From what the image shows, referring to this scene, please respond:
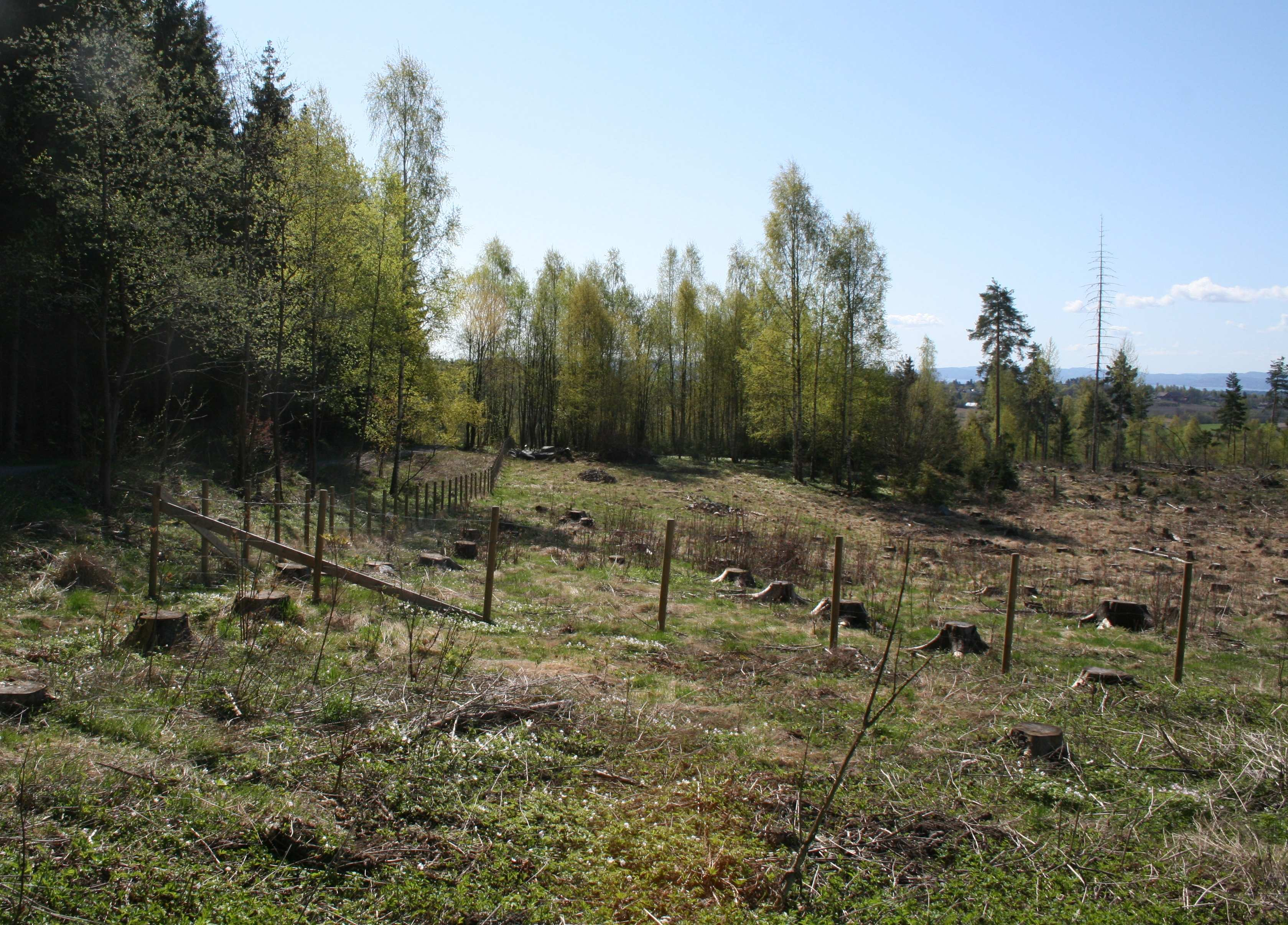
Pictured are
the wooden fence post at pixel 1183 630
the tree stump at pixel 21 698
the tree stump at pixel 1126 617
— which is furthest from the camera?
the tree stump at pixel 1126 617

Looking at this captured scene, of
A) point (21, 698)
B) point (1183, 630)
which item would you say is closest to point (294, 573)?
point (21, 698)

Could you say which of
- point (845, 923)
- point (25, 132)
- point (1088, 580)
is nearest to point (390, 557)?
point (845, 923)

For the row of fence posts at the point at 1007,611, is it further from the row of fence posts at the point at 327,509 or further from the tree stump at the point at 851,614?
the row of fence posts at the point at 327,509

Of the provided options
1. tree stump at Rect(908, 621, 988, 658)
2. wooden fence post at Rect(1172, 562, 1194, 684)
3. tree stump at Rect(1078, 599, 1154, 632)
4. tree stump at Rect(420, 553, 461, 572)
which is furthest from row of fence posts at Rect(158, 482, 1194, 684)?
tree stump at Rect(420, 553, 461, 572)

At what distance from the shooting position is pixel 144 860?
3.62 meters

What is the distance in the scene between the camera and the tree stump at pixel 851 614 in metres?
10.6

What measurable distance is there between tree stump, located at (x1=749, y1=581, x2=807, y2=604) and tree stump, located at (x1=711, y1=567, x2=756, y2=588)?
0.89 metres

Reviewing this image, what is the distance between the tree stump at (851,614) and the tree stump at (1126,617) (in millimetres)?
3445

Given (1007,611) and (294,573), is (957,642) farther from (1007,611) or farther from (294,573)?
(294,573)

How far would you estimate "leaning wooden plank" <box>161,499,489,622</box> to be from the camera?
8.73 meters

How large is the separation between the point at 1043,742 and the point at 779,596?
6.38 metres

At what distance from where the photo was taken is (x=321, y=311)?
1955cm

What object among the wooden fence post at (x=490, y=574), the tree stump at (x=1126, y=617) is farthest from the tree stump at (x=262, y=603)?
the tree stump at (x=1126, y=617)

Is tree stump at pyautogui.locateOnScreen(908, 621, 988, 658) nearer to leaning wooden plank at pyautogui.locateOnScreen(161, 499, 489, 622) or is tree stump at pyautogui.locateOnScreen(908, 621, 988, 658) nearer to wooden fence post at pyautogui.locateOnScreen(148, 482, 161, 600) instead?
leaning wooden plank at pyautogui.locateOnScreen(161, 499, 489, 622)
